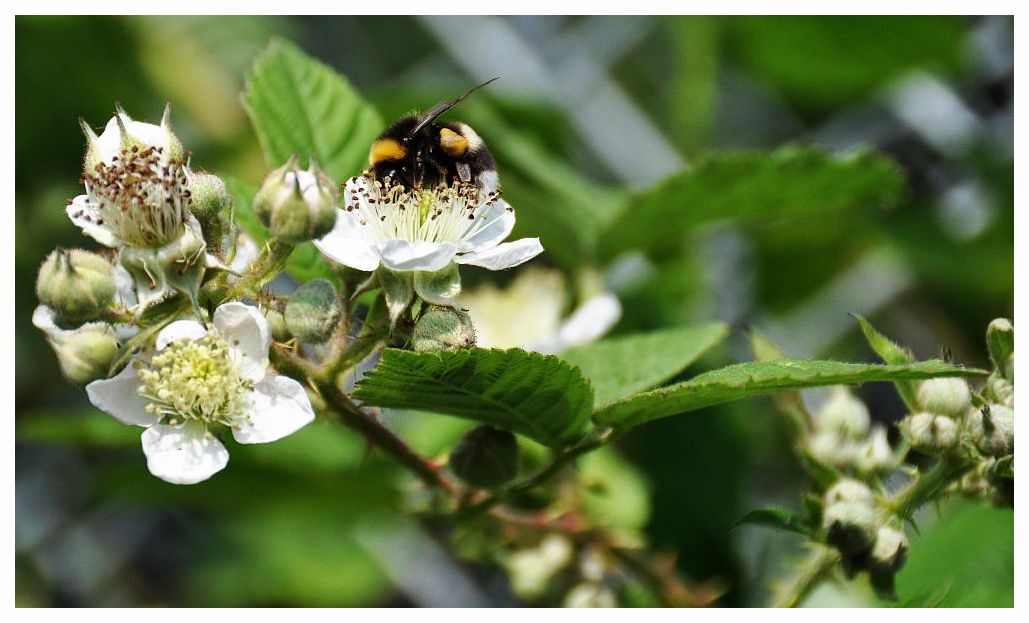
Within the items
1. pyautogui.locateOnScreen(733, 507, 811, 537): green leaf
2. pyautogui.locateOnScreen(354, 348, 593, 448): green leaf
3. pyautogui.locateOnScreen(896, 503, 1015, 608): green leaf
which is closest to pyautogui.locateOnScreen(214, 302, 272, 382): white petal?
pyautogui.locateOnScreen(354, 348, 593, 448): green leaf

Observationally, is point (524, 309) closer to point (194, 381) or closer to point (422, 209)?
point (422, 209)

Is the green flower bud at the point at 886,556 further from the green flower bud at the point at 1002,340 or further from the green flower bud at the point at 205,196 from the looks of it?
the green flower bud at the point at 205,196

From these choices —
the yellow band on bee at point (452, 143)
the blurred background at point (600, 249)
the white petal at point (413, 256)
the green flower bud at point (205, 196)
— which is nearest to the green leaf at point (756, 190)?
the blurred background at point (600, 249)

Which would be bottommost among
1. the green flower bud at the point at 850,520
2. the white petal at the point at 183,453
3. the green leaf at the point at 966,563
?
the green leaf at the point at 966,563

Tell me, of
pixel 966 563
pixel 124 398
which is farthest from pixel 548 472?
pixel 966 563

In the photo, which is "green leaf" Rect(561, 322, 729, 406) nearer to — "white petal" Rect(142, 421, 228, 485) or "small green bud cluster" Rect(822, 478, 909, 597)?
"small green bud cluster" Rect(822, 478, 909, 597)

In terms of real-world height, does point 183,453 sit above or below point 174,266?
below
